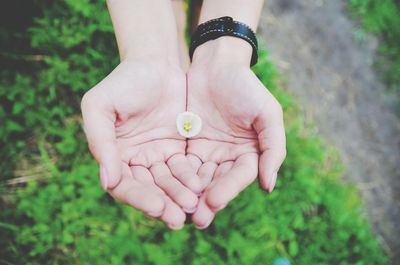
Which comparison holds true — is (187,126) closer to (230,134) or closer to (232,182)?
(230,134)

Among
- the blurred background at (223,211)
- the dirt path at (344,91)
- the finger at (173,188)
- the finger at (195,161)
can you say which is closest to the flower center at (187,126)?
the finger at (195,161)

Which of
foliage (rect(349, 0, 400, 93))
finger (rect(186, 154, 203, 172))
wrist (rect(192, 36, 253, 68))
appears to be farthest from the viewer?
foliage (rect(349, 0, 400, 93))

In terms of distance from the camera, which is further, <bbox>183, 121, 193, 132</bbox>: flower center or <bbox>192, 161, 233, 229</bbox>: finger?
<bbox>183, 121, 193, 132</bbox>: flower center

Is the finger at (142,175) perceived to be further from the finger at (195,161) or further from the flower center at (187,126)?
the flower center at (187,126)

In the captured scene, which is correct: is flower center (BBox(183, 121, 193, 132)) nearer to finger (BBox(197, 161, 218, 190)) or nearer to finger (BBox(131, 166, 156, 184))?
finger (BBox(197, 161, 218, 190))

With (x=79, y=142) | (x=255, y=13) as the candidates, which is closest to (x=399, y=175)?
(x=255, y=13)

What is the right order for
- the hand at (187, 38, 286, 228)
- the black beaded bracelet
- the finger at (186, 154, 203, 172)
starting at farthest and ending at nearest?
the black beaded bracelet < the finger at (186, 154, 203, 172) < the hand at (187, 38, 286, 228)

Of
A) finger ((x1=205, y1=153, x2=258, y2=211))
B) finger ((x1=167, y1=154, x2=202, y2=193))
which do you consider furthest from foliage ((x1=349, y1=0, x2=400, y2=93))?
finger ((x1=167, y1=154, x2=202, y2=193))
